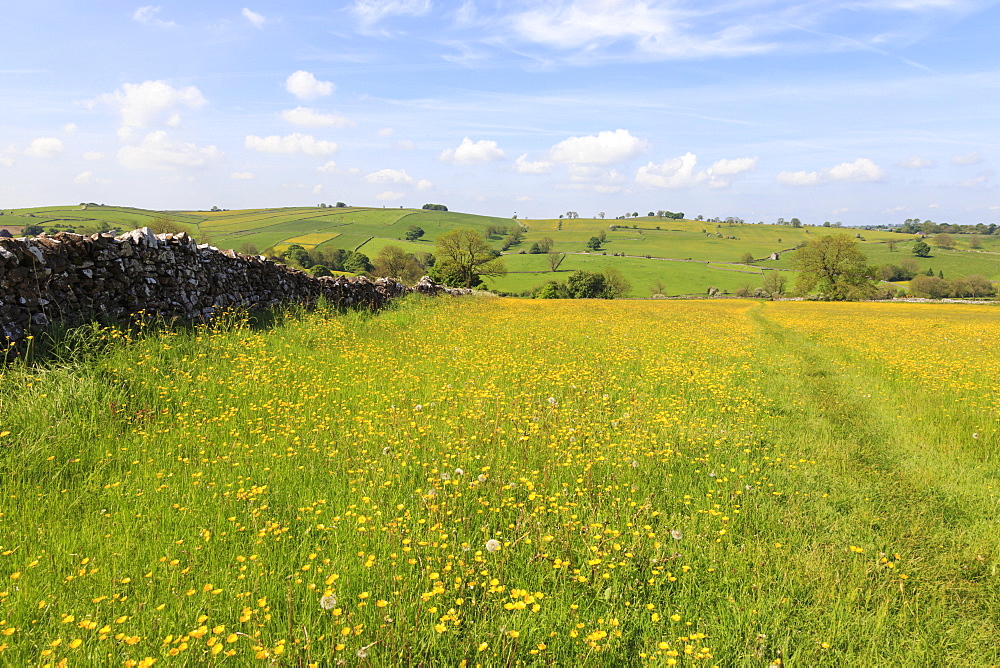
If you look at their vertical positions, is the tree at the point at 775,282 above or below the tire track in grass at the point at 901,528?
above

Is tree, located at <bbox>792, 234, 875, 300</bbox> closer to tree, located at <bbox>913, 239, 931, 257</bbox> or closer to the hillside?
the hillside

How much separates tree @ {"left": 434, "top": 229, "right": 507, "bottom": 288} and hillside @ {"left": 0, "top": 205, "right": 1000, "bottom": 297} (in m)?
12.9

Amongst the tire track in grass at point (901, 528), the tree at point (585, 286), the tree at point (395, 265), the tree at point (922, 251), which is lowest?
the tire track in grass at point (901, 528)

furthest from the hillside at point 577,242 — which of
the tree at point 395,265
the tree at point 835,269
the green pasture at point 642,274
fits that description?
the tree at point 835,269

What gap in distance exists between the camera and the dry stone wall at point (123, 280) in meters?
7.43

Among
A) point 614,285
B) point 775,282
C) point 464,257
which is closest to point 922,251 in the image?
point 775,282

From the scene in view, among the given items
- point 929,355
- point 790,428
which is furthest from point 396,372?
point 929,355

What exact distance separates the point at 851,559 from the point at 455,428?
418 cm

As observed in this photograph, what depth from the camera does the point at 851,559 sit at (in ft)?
12.9

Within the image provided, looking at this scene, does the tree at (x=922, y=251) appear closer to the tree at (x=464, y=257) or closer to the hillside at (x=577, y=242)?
the hillside at (x=577, y=242)

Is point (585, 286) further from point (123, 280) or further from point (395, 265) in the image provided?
point (123, 280)

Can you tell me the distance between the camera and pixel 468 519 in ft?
13.5

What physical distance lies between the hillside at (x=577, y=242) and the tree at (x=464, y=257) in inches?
508

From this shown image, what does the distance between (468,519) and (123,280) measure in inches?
371
